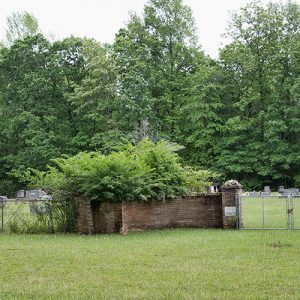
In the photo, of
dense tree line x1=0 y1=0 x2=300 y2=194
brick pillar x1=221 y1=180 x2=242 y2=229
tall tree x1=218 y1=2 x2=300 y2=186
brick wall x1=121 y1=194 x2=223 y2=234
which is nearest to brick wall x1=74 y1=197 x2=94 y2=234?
brick wall x1=121 y1=194 x2=223 y2=234

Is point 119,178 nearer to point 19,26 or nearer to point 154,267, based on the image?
point 154,267

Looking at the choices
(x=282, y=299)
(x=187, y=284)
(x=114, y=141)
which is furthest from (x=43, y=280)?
(x=114, y=141)

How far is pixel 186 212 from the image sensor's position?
18.0 m

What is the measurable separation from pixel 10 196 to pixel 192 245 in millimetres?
37111

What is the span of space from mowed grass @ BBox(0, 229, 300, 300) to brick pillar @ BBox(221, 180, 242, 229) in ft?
7.39

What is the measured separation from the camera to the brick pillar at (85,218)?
16594mm

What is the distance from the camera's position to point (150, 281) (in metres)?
8.09

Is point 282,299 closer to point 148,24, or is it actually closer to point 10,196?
point 10,196

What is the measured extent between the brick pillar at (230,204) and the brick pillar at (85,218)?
470 cm

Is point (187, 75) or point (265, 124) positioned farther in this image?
point (187, 75)

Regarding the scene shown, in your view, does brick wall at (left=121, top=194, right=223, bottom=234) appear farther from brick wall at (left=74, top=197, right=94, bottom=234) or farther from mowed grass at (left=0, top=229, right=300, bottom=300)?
mowed grass at (left=0, top=229, right=300, bottom=300)

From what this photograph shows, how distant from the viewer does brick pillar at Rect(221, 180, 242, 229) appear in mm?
17203

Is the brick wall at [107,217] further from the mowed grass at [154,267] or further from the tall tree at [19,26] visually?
the tall tree at [19,26]

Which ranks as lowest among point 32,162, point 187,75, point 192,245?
point 192,245
